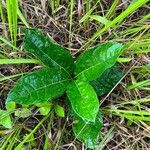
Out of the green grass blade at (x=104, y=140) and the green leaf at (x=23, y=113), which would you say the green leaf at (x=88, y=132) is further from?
the green leaf at (x=23, y=113)

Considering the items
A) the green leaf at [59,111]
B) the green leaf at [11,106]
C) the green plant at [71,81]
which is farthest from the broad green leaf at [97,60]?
the green leaf at [11,106]

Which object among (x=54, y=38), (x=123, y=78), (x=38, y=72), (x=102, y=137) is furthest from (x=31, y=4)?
(x=102, y=137)

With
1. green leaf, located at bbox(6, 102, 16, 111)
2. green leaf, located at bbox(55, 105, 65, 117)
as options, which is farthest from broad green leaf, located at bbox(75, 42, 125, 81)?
green leaf, located at bbox(6, 102, 16, 111)

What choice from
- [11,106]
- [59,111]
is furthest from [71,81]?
[11,106]

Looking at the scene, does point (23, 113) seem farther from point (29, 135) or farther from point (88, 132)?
point (88, 132)

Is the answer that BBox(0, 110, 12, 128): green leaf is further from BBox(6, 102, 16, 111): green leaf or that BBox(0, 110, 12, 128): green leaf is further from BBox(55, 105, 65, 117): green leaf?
BBox(55, 105, 65, 117): green leaf
